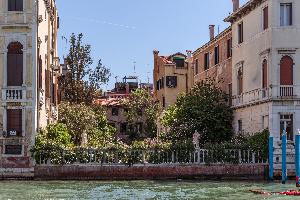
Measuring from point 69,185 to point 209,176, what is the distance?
743cm

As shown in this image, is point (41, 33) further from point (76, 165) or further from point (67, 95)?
point (67, 95)

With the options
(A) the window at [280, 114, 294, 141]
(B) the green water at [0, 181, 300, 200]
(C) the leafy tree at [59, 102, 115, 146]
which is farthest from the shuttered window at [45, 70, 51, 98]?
(A) the window at [280, 114, 294, 141]

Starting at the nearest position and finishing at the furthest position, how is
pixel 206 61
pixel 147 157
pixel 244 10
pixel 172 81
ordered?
pixel 147 157 → pixel 244 10 → pixel 206 61 → pixel 172 81

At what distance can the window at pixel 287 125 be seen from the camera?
34844 mm

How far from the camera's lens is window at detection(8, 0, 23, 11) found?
33612 millimetres

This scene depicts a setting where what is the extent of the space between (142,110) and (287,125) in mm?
29254

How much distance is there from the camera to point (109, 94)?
79062mm

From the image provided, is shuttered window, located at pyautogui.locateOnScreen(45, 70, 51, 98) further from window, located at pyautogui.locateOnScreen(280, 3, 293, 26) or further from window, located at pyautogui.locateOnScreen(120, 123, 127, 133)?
window, located at pyautogui.locateOnScreen(120, 123, 127, 133)

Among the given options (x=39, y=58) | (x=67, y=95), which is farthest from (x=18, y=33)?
(x=67, y=95)

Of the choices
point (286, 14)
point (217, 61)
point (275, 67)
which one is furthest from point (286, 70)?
point (217, 61)

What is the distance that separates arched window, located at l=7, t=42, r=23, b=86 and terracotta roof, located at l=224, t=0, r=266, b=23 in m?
12.4

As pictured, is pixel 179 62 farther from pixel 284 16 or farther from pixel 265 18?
pixel 284 16

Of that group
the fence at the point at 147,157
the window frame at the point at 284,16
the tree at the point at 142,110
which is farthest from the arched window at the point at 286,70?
the tree at the point at 142,110

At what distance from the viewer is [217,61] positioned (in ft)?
149
